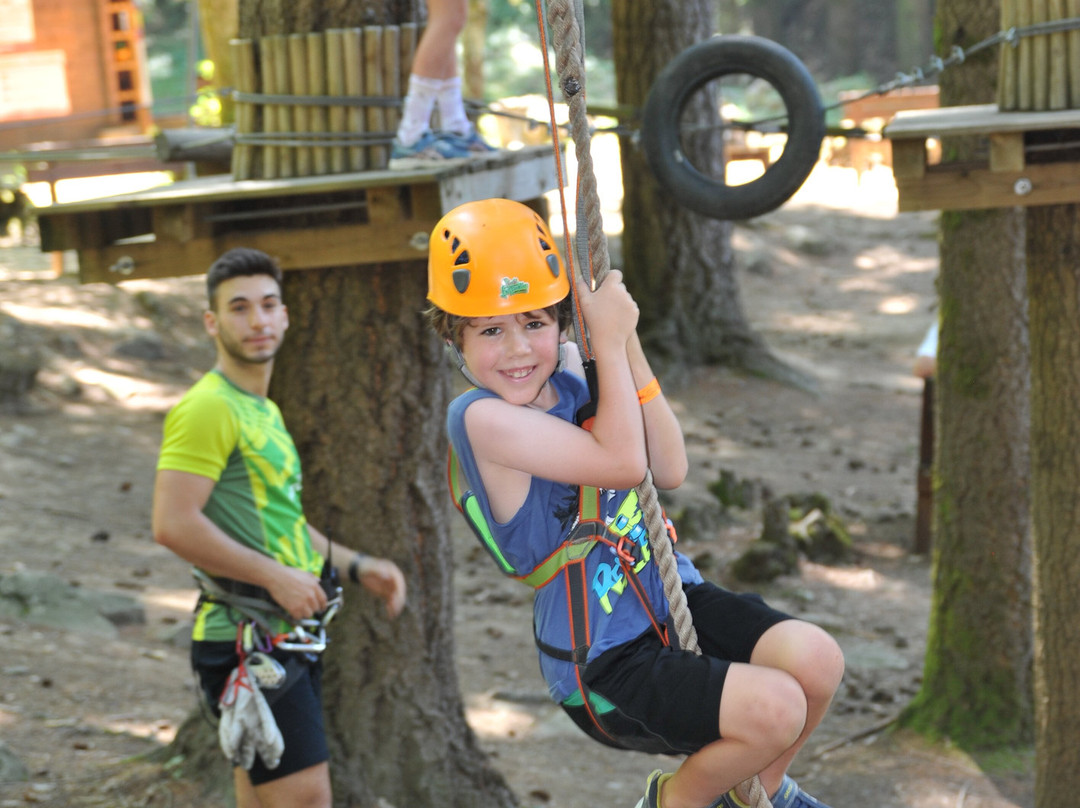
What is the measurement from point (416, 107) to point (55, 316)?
26.0 feet

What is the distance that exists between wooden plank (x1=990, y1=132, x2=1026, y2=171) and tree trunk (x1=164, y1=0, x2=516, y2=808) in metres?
1.82

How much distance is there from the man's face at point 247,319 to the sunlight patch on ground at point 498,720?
109 inches

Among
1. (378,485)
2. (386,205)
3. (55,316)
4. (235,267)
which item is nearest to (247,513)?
(235,267)

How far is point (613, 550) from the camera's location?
2266 millimetres

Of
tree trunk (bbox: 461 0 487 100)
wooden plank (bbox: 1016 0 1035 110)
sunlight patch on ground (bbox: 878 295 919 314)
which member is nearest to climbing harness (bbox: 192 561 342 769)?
wooden plank (bbox: 1016 0 1035 110)

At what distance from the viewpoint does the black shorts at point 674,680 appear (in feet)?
7.02

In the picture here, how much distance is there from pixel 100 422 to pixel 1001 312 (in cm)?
676

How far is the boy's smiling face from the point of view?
7.36 ft

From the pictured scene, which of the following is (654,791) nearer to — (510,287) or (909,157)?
(510,287)

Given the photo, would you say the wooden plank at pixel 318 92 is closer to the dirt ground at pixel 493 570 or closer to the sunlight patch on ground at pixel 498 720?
the dirt ground at pixel 493 570

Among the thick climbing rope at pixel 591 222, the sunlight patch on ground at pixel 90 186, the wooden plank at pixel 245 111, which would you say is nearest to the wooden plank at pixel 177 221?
the wooden plank at pixel 245 111

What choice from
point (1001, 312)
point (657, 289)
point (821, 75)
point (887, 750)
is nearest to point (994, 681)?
point (887, 750)

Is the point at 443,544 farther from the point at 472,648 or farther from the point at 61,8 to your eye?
the point at 61,8

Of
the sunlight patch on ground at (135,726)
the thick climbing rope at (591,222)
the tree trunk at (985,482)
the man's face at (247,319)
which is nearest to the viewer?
the thick climbing rope at (591,222)
